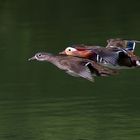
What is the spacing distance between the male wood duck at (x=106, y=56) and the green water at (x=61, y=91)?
3.29m

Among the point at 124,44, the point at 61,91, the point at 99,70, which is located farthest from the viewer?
the point at 61,91

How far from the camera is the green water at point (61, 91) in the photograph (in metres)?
6.04

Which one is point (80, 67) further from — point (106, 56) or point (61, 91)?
point (61, 91)

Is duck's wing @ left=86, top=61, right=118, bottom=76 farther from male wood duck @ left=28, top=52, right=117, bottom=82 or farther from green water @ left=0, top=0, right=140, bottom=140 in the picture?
green water @ left=0, top=0, right=140, bottom=140

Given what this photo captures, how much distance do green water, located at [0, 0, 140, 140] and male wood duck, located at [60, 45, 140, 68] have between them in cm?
329

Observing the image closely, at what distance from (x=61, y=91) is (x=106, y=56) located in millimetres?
5117

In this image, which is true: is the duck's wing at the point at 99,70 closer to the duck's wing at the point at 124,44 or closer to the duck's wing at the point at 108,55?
the duck's wing at the point at 108,55

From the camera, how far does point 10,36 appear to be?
11812 millimetres

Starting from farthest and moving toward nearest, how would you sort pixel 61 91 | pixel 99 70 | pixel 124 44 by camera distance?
pixel 61 91 → pixel 124 44 → pixel 99 70

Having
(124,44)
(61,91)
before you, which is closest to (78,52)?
(124,44)

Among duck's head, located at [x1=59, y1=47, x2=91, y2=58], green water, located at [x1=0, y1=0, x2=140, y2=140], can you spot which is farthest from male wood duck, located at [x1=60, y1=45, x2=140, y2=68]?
green water, located at [x1=0, y1=0, x2=140, y2=140]

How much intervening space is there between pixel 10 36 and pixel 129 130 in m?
6.25

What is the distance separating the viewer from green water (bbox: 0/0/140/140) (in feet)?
19.8

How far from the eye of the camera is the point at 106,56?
7.45 ft
